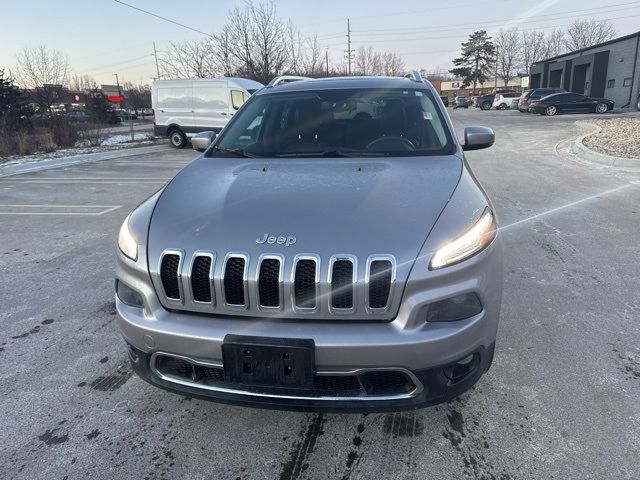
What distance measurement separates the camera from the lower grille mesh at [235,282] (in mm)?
1958

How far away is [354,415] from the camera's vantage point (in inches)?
95.0

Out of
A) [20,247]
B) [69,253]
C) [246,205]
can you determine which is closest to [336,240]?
[246,205]

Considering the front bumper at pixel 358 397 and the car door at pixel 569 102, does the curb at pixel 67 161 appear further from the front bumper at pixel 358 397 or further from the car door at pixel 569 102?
the car door at pixel 569 102

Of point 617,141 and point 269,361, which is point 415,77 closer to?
point 269,361

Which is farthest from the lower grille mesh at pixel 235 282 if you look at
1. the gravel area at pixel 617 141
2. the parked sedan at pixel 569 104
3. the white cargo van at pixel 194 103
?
the parked sedan at pixel 569 104

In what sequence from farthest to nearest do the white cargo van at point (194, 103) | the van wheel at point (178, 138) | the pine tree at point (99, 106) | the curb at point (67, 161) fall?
1. the pine tree at point (99, 106)
2. the van wheel at point (178, 138)
3. the white cargo van at point (194, 103)
4. the curb at point (67, 161)

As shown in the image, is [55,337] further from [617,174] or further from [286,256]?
[617,174]

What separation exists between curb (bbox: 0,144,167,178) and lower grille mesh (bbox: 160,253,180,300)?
12023 millimetres

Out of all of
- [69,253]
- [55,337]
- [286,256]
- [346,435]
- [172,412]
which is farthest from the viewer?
[69,253]

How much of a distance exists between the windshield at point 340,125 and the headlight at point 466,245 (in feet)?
3.19

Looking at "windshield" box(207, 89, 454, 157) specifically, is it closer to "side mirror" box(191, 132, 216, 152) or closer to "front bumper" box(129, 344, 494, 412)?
"side mirror" box(191, 132, 216, 152)

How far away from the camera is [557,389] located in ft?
8.35

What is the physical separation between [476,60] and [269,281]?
86786mm

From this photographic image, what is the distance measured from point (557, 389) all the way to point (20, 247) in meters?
5.86
